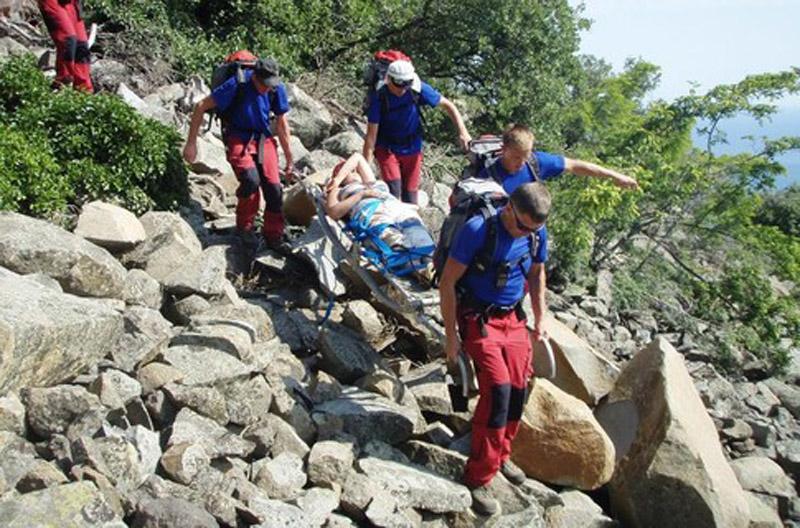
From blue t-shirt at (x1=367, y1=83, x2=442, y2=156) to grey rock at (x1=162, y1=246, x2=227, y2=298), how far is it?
7.78 feet

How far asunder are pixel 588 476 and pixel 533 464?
0.47m

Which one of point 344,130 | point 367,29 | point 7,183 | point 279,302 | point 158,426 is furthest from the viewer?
point 367,29

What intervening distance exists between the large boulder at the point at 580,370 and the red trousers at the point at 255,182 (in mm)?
3114

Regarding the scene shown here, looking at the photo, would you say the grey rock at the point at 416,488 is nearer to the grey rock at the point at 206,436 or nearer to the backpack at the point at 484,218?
the grey rock at the point at 206,436

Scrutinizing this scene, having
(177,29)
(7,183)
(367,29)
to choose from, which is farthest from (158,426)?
(367,29)

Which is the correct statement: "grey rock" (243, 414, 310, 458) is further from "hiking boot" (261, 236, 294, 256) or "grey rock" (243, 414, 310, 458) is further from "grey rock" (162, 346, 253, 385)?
"hiking boot" (261, 236, 294, 256)

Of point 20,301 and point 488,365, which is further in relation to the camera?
point 488,365

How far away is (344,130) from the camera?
42.6 ft

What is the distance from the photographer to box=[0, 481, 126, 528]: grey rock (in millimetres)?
4012

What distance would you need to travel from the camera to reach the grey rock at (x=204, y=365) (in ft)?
18.9

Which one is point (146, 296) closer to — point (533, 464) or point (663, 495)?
point (533, 464)

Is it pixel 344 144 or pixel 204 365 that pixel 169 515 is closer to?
pixel 204 365

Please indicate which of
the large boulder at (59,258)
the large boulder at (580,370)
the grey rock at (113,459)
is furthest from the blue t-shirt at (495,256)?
the large boulder at (59,258)

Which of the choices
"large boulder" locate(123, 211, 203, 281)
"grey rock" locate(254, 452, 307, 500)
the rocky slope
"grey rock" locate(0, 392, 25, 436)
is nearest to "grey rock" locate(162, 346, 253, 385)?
the rocky slope
